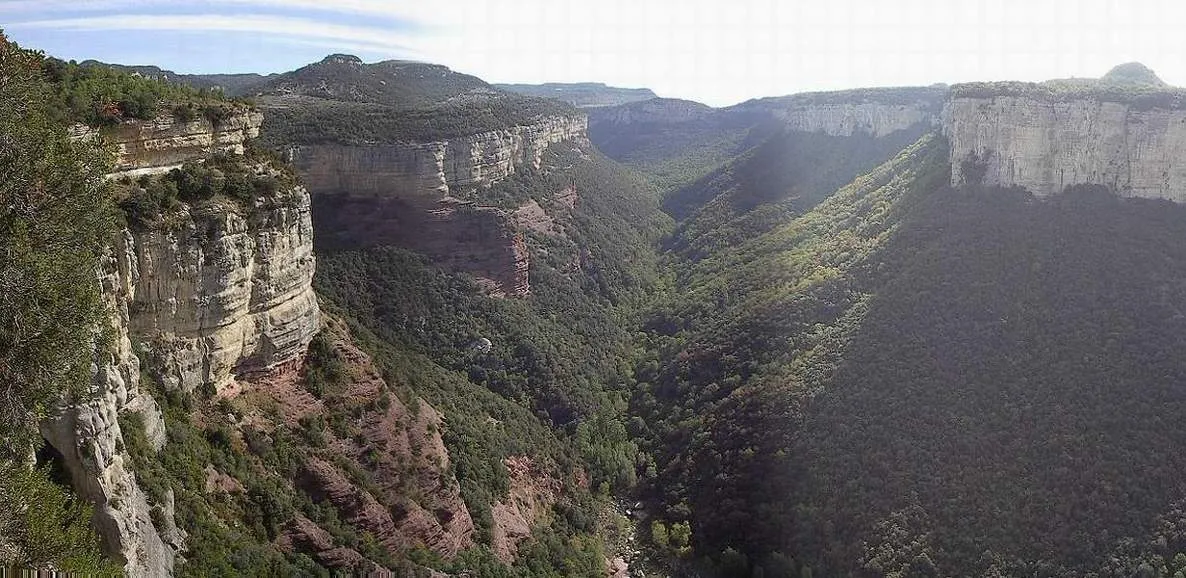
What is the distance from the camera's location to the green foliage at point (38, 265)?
14656mm

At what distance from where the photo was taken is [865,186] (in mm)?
71375

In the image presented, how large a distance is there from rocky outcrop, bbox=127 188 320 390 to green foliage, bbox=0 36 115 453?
5828 mm

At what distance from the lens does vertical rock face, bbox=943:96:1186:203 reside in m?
45.1

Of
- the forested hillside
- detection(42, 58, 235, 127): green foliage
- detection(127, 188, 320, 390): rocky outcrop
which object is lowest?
the forested hillside

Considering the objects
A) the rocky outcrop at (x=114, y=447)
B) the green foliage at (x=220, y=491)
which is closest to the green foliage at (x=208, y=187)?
the rocky outcrop at (x=114, y=447)

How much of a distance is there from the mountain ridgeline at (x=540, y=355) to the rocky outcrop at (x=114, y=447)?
0.10 m

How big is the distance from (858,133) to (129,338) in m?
91.1

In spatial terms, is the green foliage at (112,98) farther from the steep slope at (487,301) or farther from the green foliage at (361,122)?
the green foliage at (361,122)

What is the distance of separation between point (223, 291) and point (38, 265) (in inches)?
422

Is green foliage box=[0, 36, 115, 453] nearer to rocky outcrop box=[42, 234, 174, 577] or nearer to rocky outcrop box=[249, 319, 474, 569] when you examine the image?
rocky outcrop box=[42, 234, 174, 577]

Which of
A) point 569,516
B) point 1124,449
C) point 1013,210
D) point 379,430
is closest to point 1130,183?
point 1013,210

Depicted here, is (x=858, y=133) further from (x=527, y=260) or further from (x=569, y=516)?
(x=569, y=516)

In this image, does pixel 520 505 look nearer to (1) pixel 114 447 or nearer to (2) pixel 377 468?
(2) pixel 377 468

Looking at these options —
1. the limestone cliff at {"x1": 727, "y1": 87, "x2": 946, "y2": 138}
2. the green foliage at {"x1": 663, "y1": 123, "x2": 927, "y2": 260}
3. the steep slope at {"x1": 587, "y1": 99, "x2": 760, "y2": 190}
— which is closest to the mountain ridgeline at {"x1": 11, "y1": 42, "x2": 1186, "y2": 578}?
the green foliage at {"x1": 663, "y1": 123, "x2": 927, "y2": 260}
